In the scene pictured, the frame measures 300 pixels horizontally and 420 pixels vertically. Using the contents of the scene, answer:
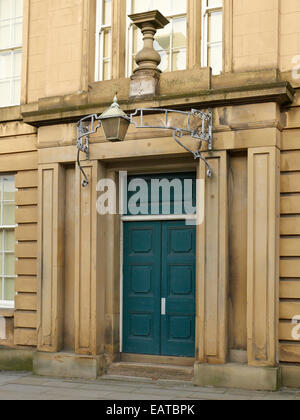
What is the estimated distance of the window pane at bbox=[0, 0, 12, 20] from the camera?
12469 millimetres

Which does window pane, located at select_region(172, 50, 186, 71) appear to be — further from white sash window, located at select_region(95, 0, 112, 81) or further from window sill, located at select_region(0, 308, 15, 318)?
window sill, located at select_region(0, 308, 15, 318)

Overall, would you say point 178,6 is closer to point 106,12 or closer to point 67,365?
point 106,12

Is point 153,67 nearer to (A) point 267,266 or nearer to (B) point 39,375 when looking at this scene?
(A) point 267,266

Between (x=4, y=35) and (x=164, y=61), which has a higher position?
(x=4, y=35)

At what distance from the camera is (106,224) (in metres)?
10.9

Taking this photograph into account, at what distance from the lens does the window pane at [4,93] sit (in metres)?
12.4

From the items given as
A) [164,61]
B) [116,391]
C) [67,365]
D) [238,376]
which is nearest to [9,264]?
[67,365]

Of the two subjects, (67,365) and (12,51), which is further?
(12,51)

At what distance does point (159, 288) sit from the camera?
10617mm

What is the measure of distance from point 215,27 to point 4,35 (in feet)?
14.3

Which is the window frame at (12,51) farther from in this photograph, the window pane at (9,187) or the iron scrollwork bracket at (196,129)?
the iron scrollwork bracket at (196,129)

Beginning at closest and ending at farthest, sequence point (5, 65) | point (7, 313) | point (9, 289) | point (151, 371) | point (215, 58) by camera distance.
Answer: point (151, 371) < point (215, 58) < point (7, 313) < point (9, 289) < point (5, 65)

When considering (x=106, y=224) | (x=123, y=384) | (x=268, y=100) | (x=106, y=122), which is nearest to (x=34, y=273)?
(x=106, y=224)

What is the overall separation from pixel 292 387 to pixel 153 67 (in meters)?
5.30
